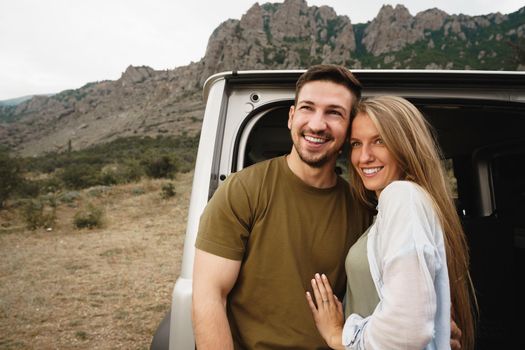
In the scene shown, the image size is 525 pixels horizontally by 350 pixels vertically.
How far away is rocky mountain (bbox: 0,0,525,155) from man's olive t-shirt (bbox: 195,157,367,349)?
46.8 m

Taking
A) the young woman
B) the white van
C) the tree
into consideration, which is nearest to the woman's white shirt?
the young woman

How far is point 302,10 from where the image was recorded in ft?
318

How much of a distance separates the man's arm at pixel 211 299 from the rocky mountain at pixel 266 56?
46.9 metres

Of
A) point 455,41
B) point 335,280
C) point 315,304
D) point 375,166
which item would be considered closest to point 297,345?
point 315,304

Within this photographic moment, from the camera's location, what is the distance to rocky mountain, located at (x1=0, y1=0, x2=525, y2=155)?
57000 mm

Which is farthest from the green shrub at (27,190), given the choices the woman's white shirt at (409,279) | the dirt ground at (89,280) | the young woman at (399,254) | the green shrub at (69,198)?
the woman's white shirt at (409,279)

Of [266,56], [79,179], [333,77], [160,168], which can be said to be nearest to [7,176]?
[79,179]

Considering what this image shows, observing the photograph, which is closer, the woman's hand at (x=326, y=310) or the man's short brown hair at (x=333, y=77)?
the woman's hand at (x=326, y=310)

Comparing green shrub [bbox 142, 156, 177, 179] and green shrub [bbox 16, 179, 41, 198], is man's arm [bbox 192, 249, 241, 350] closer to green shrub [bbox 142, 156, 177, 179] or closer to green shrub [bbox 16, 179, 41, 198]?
green shrub [bbox 16, 179, 41, 198]

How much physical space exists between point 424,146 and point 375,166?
7.5 inches

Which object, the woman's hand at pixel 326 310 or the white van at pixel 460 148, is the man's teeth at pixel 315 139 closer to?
the white van at pixel 460 148

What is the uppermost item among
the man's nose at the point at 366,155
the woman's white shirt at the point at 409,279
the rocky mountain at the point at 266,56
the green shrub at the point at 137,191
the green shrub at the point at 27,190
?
the rocky mountain at the point at 266,56

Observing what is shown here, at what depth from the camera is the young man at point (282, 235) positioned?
1413 millimetres

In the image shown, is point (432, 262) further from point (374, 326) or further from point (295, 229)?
point (295, 229)
